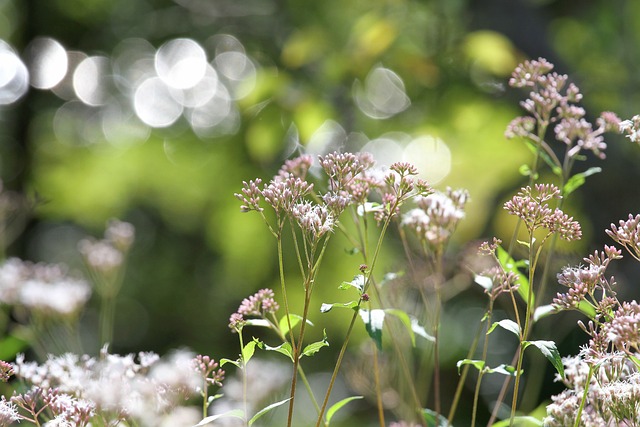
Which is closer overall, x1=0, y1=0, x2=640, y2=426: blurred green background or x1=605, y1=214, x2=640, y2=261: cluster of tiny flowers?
x1=605, y1=214, x2=640, y2=261: cluster of tiny flowers

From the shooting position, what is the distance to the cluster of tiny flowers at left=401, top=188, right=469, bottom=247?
667 mm

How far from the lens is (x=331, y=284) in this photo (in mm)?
2191

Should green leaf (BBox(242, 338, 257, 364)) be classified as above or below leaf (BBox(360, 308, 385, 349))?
below

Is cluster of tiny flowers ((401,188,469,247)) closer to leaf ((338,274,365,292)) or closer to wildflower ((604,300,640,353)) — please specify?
leaf ((338,274,365,292))

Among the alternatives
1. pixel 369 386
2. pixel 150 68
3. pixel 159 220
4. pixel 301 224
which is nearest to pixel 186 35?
pixel 150 68

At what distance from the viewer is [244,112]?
179cm

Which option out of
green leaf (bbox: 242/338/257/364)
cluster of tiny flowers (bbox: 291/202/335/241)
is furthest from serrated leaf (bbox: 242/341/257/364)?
cluster of tiny flowers (bbox: 291/202/335/241)

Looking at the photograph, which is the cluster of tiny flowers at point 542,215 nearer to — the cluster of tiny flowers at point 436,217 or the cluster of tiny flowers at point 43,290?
the cluster of tiny flowers at point 436,217

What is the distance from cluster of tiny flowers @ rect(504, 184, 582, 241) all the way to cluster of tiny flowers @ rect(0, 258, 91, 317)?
664mm

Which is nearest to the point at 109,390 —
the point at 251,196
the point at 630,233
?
the point at 251,196

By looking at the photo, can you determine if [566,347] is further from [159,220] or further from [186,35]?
[159,220]

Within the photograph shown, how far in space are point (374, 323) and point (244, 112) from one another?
4.20ft

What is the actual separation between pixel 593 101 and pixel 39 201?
1.82 meters

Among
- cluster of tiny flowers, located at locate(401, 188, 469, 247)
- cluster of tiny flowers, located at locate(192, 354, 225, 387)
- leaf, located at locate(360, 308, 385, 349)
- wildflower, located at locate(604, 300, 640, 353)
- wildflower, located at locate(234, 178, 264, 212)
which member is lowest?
cluster of tiny flowers, located at locate(192, 354, 225, 387)
